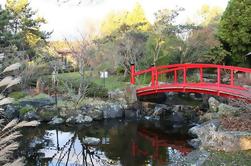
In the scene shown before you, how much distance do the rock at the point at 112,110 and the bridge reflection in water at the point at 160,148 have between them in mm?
2764

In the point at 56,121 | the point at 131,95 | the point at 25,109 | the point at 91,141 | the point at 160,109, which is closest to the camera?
the point at 91,141

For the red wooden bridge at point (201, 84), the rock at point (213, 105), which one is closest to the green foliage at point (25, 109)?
the red wooden bridge at point (201, 84)

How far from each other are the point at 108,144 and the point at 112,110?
13.9ft

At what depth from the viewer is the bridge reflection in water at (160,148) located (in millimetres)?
10159

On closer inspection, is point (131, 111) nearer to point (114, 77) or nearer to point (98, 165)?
point (114, 77)

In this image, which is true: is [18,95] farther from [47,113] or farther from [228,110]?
[228,110]

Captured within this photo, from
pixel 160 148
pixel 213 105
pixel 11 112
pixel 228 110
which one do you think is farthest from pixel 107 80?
pixel 228 110

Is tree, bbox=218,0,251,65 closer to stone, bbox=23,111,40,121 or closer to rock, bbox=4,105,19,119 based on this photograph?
stone, bbox=23,111,40,121

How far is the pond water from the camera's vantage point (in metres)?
10.0

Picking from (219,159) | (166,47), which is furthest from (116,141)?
(166,47)

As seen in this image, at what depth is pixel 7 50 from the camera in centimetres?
1825

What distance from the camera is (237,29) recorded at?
1836 centimetres

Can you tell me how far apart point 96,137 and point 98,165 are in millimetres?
3146

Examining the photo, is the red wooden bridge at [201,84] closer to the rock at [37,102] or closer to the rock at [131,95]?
the rock at [131,95]
